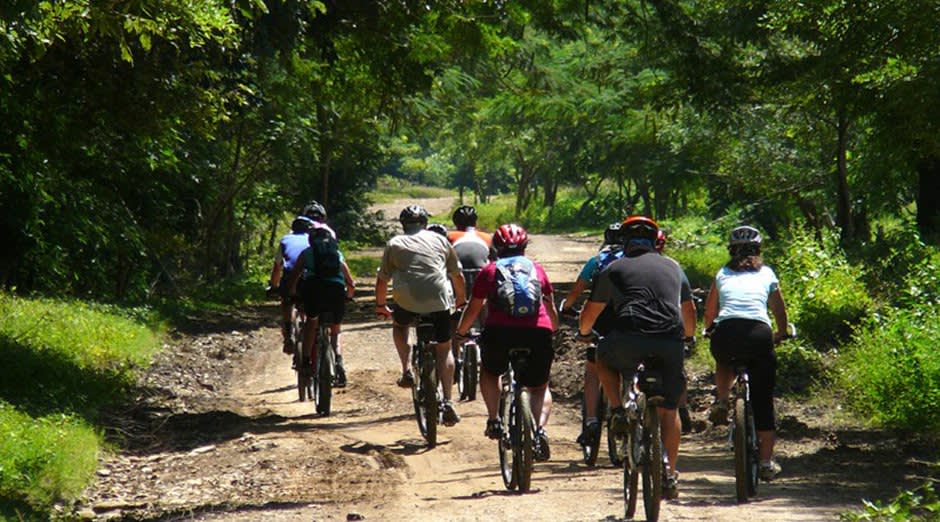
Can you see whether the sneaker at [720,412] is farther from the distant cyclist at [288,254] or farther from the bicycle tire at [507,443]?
the distant cyclist at [288,254]

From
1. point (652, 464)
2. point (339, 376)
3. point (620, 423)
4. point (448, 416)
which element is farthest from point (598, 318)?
point (339, 376)

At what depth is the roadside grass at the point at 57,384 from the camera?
33.3 ft

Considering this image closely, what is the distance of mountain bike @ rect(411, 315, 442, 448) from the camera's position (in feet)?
38.9

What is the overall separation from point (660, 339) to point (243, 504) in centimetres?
332

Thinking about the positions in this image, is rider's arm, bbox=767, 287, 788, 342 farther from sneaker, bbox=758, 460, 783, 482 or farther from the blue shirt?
sneaker, bbox=758, 460, 783, 482

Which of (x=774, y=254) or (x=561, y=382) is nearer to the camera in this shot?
(x=561, y=382)

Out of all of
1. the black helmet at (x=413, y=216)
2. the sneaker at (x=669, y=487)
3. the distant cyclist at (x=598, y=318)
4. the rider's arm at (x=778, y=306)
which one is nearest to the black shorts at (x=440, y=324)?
the black helmet at (x=413, y=216)

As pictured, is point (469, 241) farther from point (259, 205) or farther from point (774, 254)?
point (259, 205)

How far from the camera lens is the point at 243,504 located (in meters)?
9.73

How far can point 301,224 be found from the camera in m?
14.7

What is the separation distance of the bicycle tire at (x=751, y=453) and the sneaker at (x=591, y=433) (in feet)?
4.74

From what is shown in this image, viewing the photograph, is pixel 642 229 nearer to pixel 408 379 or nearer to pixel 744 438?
pixel 744 438

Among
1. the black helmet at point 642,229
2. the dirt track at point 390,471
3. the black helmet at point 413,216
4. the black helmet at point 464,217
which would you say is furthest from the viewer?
the black helmet at point 464,217

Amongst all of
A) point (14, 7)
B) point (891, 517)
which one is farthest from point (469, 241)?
point (891, 517)
